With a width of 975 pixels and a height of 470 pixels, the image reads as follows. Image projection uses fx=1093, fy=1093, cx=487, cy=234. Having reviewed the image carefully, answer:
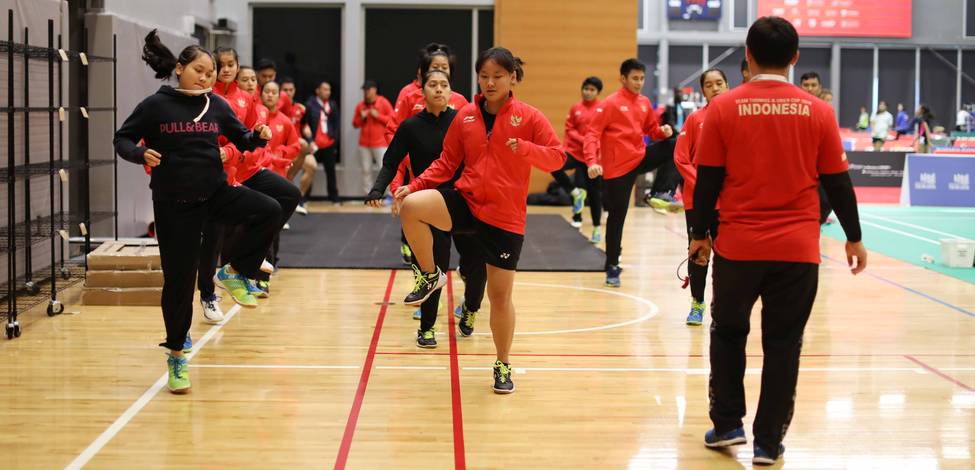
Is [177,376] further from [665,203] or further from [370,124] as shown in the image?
[370,124]

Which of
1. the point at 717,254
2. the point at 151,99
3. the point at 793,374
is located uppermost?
the point at 151,99

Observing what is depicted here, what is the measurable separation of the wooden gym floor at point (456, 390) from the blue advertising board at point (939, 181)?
956 cm

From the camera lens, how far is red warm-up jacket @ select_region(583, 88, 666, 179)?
9.43 metres

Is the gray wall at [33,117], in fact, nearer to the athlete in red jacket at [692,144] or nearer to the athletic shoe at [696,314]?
the athlete in red jacket at [692,144]

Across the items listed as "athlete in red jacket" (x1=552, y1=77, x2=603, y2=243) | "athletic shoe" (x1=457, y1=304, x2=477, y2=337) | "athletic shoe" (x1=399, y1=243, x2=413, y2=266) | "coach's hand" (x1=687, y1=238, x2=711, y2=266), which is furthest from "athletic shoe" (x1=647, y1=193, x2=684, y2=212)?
"athlete in red jacket" (x1=552, y1=77, x2=603, y2=243)

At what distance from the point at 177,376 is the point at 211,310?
207 centimetres

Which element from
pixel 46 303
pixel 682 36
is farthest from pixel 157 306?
pixel 682 36

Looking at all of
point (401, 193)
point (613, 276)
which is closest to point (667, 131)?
point (613, 276)

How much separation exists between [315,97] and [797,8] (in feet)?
62.6

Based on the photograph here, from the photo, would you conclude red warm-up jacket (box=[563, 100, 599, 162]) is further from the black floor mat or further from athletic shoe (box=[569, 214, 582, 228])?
the black floor mat

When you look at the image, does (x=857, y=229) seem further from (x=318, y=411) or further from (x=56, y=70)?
(x=56, y=70)

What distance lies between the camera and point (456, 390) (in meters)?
5.94

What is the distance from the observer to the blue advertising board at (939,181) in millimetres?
17672

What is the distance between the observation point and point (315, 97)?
17078 millimetres
